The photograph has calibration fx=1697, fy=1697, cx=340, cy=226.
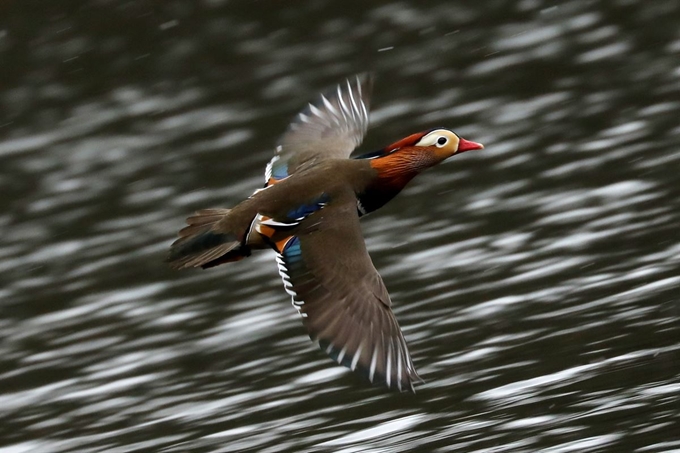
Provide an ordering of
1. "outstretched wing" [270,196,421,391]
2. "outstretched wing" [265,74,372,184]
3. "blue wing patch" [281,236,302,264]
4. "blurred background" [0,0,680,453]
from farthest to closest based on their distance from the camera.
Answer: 1. "outstretched wing" [265,74,372,184]
2. "blurred background" [0,0,680,453]
3. "blue wing patch" [281,236,302,264]
4. "outstretched wing" [270,196,421,391]

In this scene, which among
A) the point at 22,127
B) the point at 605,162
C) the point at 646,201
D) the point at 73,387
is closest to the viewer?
the point at 73,387

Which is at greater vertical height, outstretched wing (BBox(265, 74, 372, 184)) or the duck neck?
outstretched wing (BBox(265, 74, 372, 184))

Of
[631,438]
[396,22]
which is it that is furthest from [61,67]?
[631,438]

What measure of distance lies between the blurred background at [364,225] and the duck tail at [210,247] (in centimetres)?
113

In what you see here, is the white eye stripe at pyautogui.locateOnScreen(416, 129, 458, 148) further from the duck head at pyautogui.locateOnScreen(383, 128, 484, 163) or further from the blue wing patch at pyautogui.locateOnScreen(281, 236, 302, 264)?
the blue wing patch at pyautogui.locateOnScreen(281, 236, 302, 264)

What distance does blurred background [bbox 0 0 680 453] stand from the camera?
8.77 m

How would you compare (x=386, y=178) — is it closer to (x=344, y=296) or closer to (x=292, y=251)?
(x=292, y=251)

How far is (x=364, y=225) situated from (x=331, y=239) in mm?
3877

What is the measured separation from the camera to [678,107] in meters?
12.2

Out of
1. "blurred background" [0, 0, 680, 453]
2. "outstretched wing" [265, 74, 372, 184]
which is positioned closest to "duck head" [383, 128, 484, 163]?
"outstretched wing" [265, 74, 372, 184]

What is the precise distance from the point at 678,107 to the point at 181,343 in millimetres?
4220

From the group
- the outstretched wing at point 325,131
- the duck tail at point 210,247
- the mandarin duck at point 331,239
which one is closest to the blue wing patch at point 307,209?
the mandarin duck at point 331,239

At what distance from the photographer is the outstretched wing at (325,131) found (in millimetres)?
8945

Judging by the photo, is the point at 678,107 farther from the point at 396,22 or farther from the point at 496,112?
the point at 396,22
